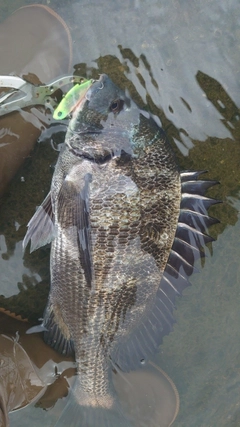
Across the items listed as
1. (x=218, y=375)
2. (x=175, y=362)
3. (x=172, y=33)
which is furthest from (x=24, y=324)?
(x=172, y=33)

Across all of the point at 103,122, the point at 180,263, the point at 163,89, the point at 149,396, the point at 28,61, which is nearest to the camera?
the point at 103,122

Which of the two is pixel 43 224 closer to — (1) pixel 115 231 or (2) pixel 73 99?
(1) pixel 115 231

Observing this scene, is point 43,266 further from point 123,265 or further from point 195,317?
point 195,317

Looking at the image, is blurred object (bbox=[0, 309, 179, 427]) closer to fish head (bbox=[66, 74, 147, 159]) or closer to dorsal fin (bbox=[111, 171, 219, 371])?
dorsal fin (bbox=[111, 171, 219, 371])

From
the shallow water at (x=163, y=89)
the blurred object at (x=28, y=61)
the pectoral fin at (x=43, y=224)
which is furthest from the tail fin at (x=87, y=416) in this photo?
the blurred object at (x=28, y=61)

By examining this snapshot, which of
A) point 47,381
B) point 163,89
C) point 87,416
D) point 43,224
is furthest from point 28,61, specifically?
point 87,416

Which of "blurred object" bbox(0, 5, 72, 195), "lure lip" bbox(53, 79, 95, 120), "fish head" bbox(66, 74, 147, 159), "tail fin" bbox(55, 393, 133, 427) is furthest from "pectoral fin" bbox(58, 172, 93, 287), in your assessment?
"tail fin" bbox(55, 393, 133, 427)

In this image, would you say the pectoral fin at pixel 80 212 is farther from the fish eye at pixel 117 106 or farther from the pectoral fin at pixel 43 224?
the fish eye at pixel 117 106
